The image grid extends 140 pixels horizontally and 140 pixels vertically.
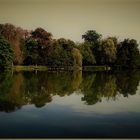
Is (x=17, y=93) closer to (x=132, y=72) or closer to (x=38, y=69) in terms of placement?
(x=38, y=69)

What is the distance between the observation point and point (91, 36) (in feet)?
11.0

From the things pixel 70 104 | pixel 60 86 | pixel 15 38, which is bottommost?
pixel 70 104

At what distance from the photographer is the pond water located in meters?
3.02

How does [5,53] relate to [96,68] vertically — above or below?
above

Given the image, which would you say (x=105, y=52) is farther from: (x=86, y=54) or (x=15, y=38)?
(x=15, y=38)

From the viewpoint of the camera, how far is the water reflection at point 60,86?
318 centimetres

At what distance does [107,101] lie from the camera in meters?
3.20

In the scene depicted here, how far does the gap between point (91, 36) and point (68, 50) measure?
258mm

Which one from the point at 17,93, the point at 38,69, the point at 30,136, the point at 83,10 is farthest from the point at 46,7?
the point at 30,136

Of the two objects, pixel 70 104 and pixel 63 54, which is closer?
pixel 70 104

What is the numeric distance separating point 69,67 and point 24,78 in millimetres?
444

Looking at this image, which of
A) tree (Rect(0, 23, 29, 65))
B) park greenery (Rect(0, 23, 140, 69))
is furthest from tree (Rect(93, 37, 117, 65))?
tree (Rect(0, 23, 29, 65))

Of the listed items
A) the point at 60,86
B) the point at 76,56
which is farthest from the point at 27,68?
the point at 76,56

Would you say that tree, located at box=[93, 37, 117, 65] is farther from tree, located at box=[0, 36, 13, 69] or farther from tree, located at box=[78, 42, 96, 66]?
tree, located at box=[0, 36, 13, 69]
